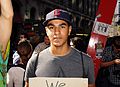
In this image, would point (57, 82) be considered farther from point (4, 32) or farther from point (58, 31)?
point (4, 32)

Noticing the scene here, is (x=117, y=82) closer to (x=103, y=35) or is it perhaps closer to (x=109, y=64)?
(x=109, y=64)

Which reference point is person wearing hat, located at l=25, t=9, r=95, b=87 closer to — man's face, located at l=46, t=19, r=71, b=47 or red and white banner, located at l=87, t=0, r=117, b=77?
man's face, located at l=46, t=19, r=71, b=47

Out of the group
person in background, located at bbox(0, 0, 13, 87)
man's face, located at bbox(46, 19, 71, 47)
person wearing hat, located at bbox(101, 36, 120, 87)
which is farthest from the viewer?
person wearing hat, located at bbox(101, 36, 120, 87)

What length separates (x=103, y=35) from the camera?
651 cm

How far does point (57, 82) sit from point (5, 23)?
58 centimetres

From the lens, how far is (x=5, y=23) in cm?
259

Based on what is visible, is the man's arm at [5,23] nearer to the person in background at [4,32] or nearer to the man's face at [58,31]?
the person in background at [4,32]

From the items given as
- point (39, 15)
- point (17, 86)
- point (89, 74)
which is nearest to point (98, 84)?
point (17, 86)

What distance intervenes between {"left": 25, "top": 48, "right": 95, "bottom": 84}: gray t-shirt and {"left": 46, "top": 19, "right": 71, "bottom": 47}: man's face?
0.41 ft

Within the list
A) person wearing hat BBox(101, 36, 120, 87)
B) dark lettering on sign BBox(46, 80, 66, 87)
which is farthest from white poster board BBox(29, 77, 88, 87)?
person wearing hat BBox(101, 36, 120, 87)

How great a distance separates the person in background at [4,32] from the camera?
8.20 ft

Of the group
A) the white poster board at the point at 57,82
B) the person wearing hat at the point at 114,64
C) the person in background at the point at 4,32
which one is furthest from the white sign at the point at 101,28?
the person in background at the point at 4,32

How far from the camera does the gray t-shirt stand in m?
2.93

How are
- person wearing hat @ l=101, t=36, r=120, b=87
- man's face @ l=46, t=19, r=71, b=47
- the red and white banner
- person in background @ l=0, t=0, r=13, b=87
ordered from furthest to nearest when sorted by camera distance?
1. the red and white banner
2. person wearing hat @ l=101, t=36, r=120, b=87
3. man's face @ l=46, t=19, r=71, b=47
4. person in background @ l=0, t=0, r=13, b=87
